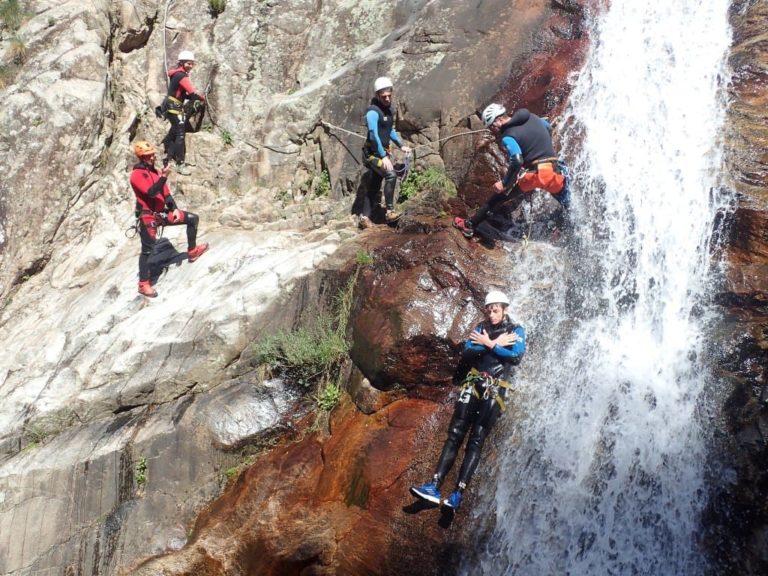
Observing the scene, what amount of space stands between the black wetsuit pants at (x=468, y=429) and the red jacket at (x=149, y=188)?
5575mm

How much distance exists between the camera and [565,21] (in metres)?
10.4

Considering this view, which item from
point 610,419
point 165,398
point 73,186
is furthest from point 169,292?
point 610,419

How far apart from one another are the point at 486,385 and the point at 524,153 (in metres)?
3.04

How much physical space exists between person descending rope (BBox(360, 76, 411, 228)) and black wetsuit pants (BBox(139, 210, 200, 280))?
105 inches

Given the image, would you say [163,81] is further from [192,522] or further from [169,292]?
[192,522]

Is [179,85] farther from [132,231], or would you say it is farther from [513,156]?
[513,156]

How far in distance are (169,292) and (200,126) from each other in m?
4.27

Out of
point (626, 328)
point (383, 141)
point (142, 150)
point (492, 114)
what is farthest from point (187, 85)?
point (626, 328)

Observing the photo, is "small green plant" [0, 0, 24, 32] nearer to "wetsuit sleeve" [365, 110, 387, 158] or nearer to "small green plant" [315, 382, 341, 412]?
"wetsuit sleeve" [365, 110, 387, 158]

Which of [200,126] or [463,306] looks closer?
[463,306]

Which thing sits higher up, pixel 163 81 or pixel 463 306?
pixel 163 81

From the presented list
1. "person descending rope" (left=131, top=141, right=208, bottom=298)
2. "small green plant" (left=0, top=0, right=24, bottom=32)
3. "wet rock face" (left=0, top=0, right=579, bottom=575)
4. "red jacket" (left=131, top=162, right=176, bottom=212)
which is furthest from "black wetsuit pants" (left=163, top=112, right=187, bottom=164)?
"small green plant" (left=0, top=0, right=24, bottom=32)

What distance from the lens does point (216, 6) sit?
536 inches

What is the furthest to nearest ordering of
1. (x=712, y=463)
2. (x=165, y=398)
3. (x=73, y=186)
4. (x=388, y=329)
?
(x=73, y=186), (x=165, y=398), (x=388, y=329), (x=712, y=463)
